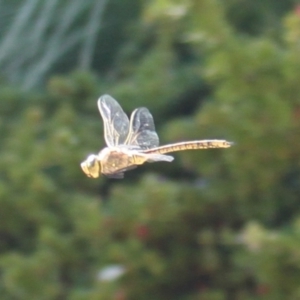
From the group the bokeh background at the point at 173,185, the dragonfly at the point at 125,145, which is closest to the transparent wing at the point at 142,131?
the dragonfly at the point at 125,145

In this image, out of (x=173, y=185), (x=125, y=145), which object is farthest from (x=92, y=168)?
(x=173, y=185)

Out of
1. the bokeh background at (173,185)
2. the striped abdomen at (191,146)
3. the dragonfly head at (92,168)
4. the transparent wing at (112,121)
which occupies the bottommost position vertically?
the dragonfly head at (92,168)

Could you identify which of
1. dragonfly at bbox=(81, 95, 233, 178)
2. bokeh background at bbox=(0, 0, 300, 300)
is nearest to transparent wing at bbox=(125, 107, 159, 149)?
dragonfly at bbox=(81, 95, 233, 178)

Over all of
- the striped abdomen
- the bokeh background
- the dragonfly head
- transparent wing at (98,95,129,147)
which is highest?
the bokeh background

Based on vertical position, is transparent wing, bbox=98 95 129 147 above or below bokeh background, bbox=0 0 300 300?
below

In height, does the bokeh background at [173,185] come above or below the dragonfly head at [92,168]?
above

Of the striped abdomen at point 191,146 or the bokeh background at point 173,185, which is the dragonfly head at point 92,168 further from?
the bokeh background at point 173,185

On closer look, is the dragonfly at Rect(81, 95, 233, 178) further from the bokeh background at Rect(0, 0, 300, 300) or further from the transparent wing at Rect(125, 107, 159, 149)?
the bokeh background at Rect(0, 0, 300, 300)
